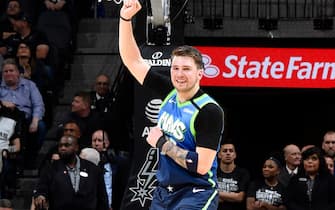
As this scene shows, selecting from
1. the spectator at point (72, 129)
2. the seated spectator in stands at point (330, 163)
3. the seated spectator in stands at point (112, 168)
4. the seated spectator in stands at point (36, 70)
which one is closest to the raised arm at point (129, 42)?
the seated spectator in stands at point (112, 168)

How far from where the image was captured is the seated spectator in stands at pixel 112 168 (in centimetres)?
1396

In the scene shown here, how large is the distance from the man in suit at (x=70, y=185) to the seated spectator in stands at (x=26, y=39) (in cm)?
341

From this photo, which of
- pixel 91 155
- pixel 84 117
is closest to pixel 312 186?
pixel 91 155

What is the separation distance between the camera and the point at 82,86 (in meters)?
17.5

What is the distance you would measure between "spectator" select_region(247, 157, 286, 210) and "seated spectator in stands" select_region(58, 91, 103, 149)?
2.64 m

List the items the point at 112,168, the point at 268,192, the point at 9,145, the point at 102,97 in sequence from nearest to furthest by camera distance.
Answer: the point at 268,192 < the point at 112,168 < the point at 9,145 < the point at 102,97

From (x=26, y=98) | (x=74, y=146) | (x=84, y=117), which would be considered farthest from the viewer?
(x=26, y=98)

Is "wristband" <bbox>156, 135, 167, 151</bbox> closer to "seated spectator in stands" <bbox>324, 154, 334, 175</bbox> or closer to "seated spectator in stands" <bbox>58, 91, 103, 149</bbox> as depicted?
"seated spectator in stands" <bbox>324, 154, 334, 175</bbox>

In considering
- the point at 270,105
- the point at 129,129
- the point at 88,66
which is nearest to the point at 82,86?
the point at 88,66

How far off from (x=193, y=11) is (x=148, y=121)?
14.5 ft

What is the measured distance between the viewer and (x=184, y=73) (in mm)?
7355

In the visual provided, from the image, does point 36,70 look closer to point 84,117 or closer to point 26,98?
point 26,98

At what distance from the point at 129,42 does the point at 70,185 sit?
214 inches

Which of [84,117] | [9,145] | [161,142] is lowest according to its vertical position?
[9,145]
